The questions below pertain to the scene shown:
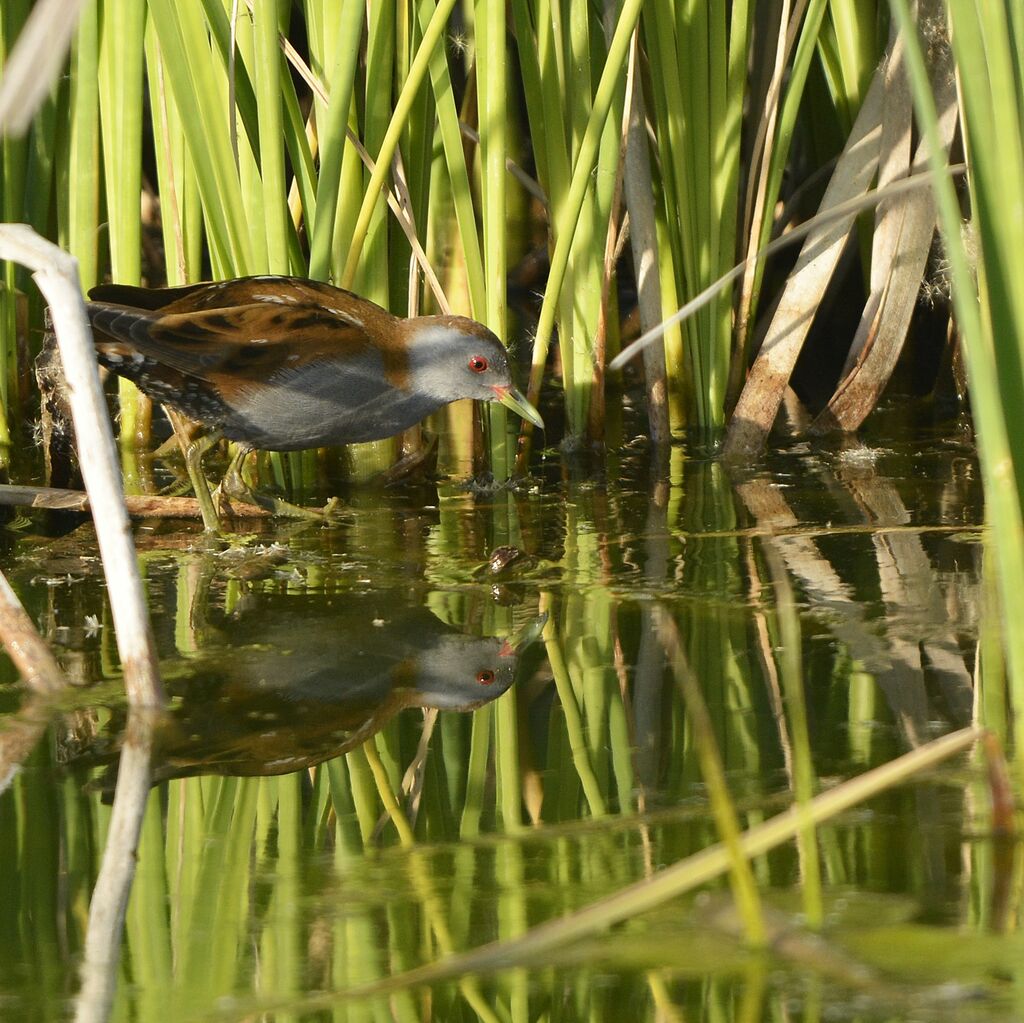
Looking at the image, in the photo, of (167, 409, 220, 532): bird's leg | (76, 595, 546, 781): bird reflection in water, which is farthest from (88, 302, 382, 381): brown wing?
(76, 595, 546, 781): bird reflection in water

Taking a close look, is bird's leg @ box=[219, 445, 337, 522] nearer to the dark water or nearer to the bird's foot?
the bird's foot

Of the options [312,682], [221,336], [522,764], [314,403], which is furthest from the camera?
[314,403]

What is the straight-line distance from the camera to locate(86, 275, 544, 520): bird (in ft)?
13.9

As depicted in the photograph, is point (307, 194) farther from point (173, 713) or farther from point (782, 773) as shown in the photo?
point (782, 773)

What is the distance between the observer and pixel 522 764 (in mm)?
2678

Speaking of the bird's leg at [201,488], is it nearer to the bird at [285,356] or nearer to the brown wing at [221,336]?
the bird at [285,356]

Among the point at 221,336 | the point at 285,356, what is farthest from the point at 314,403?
the point at 221,336

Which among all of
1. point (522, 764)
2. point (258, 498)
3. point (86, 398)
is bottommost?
point (522, 764)

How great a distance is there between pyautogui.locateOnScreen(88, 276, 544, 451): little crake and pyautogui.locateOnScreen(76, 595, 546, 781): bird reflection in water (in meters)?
0.85

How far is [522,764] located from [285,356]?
1979 millimetres

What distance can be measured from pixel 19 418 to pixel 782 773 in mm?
3831

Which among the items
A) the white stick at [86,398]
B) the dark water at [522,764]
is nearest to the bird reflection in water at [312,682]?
the dark water at [522,764]

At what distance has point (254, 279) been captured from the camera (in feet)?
14.0

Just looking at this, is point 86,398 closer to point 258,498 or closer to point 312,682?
point 312,682
